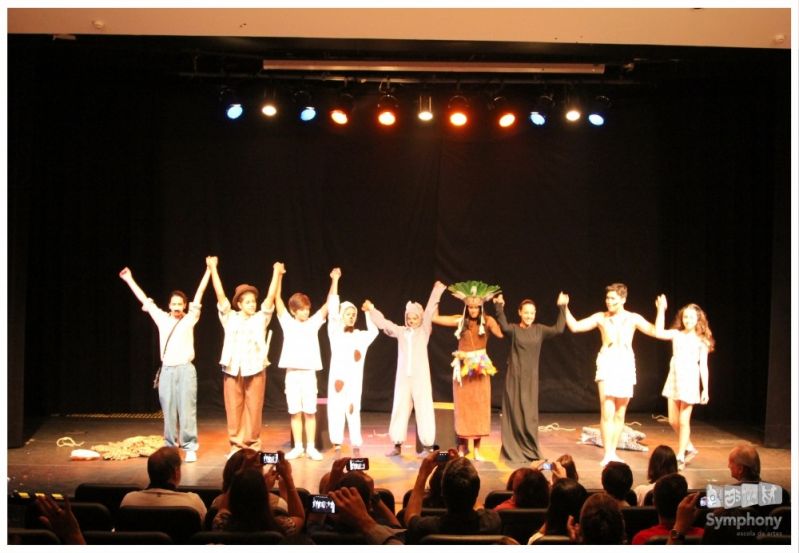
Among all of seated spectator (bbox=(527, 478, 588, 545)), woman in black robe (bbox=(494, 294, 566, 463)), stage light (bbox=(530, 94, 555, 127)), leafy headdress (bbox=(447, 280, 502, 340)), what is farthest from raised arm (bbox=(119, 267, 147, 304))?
seated spectator (bbox=(527, 478, 588, 545))

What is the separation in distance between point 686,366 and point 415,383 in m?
2.54

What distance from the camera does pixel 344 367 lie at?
8781mm

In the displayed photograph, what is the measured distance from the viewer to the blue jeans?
8672 millimetres

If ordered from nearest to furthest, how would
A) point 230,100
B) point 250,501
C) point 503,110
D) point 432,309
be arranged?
point 250,501
point 432,309
point 230,100
point 503,110

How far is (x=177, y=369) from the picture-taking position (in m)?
8.70

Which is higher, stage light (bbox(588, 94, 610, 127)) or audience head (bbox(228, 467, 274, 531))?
stage light (bbox(588, 94, 610, 127))

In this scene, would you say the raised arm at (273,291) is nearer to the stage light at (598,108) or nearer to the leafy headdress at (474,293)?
the leafy headdress at (474,293)

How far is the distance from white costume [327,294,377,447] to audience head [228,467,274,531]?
14.9 ft

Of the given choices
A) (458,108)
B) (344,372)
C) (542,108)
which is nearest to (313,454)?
(344,372)

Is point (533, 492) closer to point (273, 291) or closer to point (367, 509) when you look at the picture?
point (367, 509)

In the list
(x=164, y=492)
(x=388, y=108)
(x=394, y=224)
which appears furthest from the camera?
(x=394, y=224)

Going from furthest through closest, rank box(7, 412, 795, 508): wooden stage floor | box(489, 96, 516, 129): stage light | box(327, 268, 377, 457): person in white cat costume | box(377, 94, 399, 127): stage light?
box(489, 96, 516, 129): stage light
box(377, 94, 399, 127): stage light
box(327, 268, 377, 457): person in white cat costume
box(7, 412, 795, 508): wooden stage floor

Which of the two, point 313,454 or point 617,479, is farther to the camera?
point 313,454

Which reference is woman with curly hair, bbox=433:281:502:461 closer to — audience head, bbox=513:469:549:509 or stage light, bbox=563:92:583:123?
stage light, bbox=563:92:583:123
